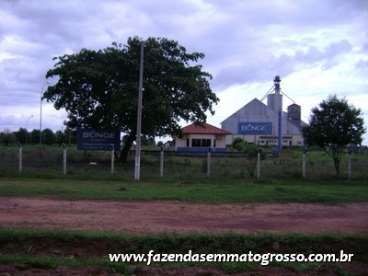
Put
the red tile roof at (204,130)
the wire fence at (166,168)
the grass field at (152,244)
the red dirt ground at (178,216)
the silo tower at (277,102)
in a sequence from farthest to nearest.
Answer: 1. the red tile roof at (204,130)
2. the silo tower at (277,102)
3. the wire fence at (166,168)
4. the red dirt ground at (178,216)
5. the grass field at (152,244)

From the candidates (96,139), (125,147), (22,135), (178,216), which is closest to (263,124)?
(22,135)

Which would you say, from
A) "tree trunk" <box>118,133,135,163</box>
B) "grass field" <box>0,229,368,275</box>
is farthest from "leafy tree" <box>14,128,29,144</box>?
"grass field" <box>0,229,368,275</box>

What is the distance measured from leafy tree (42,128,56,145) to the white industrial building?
25.3 meters

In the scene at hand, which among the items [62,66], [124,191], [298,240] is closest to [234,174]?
[124,191]

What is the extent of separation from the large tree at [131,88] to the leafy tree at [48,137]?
5434 centimetres

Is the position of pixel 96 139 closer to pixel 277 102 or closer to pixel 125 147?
pixel 125 147

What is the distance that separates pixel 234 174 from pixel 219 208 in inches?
560

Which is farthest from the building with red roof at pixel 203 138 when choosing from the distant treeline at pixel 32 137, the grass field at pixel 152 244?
the grass field at pixel 152 244

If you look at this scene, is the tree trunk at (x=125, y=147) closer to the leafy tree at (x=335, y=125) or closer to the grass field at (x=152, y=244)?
the leafy tree at (x=335, y=125)

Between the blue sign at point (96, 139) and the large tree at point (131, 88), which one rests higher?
the large tree at point (131, 88)

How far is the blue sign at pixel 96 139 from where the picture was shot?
3541 centimetres

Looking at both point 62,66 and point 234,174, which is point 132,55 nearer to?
point 62,66

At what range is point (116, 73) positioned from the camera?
122 ft

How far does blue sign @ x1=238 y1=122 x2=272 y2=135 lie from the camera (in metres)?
91.9
